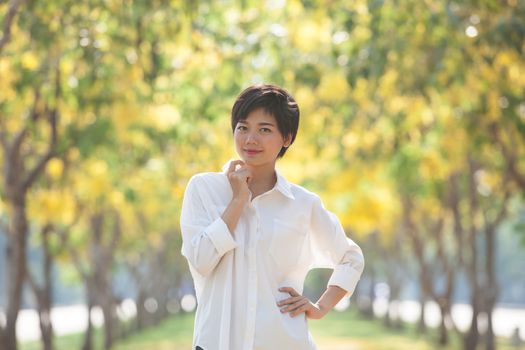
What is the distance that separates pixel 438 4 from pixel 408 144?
5318 mm

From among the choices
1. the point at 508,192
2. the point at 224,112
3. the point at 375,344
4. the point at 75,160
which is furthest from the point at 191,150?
the point at 375,344

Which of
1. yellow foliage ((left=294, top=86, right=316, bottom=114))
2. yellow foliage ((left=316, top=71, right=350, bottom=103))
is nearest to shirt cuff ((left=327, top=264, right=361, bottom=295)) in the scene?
yellow foliage ((left=316, top=71, right=350, bottom=103))

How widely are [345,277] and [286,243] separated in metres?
0.31

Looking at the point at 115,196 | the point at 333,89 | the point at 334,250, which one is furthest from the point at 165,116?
the point at 334,250

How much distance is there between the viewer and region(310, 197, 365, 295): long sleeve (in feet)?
12.0

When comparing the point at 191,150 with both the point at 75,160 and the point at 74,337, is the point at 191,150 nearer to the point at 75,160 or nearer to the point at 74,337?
the point at 75,160

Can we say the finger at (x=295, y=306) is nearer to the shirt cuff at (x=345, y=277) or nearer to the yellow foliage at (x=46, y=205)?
the shirt cuff at (x=345, y=277)

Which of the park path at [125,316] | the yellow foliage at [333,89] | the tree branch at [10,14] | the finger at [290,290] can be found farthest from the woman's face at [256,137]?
the park path at [125,316]

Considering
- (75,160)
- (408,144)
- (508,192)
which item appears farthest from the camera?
(508,192)

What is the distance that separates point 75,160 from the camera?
1552cm

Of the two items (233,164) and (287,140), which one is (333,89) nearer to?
(287,140)

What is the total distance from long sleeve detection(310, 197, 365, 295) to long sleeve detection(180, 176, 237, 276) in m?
0.40

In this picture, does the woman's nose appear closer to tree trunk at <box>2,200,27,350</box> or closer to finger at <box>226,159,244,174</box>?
finger at <box>226,159,244,174</box>

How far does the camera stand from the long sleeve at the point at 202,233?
3289mm
